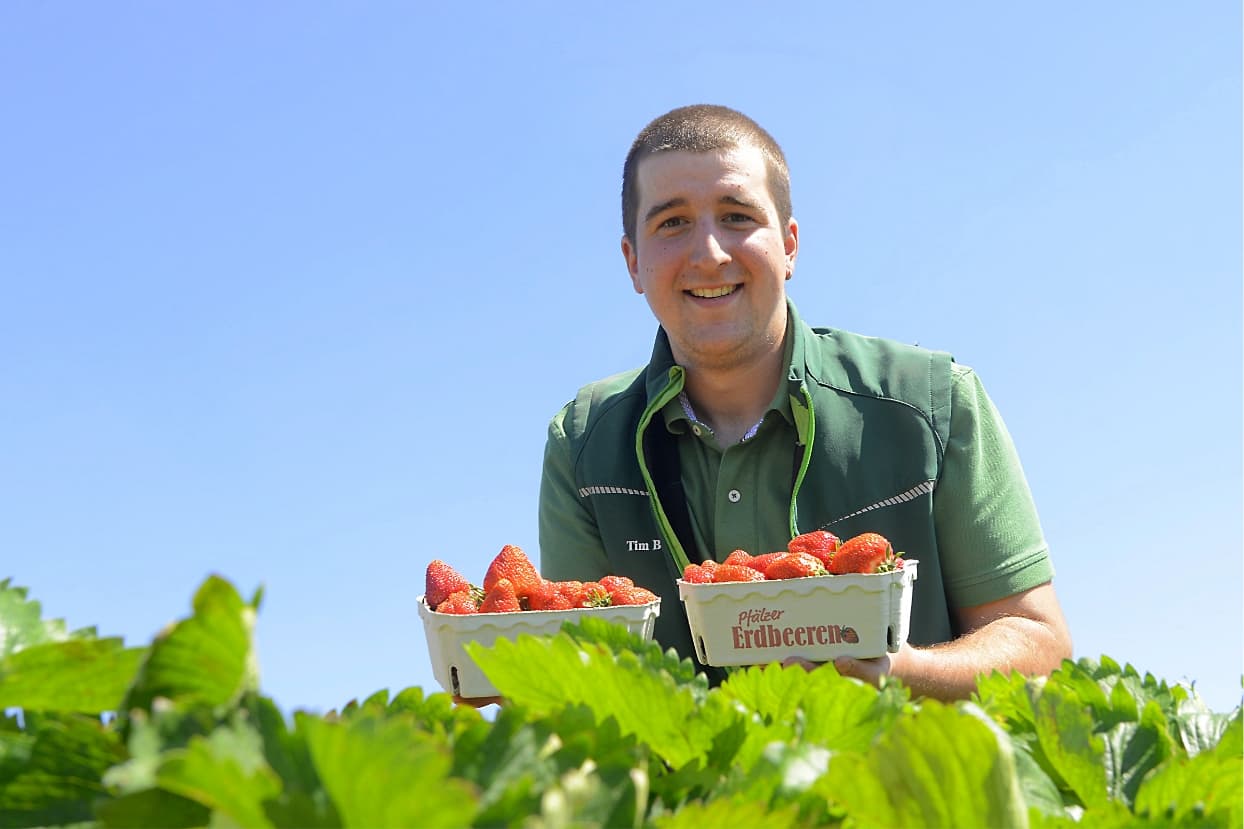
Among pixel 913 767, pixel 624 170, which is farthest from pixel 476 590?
pixel 913 767

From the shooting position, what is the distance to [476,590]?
253 centimetres

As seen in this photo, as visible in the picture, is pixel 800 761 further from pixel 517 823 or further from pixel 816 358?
pixel 816 358

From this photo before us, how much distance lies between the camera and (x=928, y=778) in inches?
20.7

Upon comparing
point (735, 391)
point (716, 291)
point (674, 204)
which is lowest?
point (735, 391)

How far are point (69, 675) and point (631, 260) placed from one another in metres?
3.34

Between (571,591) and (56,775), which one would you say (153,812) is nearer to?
(56,775)

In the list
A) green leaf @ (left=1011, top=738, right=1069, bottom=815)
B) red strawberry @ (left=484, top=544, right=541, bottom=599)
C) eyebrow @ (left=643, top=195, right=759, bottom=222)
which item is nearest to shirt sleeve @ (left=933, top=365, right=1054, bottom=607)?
eyebrow @ (left=643, top=195, right=759, bottom=222)

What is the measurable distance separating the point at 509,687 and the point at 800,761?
182 mm

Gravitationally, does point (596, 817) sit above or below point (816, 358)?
below

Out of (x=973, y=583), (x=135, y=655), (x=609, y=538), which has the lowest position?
(x=973, y=583)

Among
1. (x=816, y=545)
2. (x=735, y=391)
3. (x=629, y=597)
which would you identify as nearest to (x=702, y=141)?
(x=735, y=391)

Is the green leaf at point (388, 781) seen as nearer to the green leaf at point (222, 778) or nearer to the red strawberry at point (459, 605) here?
the green leaf at point (222, 778)

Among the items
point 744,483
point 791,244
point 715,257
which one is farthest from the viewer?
point 791,244

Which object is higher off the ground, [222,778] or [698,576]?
[222,778]
